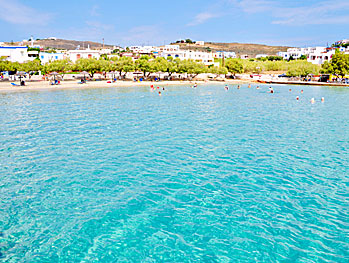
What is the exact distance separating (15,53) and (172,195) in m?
109

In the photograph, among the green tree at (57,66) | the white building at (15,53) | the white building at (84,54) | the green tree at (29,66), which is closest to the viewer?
the green tree at (29,66)

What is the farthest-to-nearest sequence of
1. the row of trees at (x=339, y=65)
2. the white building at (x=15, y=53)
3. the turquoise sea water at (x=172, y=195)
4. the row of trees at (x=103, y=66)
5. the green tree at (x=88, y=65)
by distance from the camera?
the white building at (x=15, y=53) → the row of trees at (x=339, y=65) → the green tree at (x=88, y=65) → the row of trees at (x=103, y=66) → the turquoise sea water at (x=172, y=195)

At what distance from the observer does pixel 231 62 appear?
114 meters

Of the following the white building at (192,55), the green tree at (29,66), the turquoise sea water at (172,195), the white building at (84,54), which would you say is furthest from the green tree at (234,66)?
the turquoise sea water at (172,195)

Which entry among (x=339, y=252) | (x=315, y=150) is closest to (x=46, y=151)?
(x=339, y=252)

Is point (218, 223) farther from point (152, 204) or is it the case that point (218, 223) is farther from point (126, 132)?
point (126, 132)

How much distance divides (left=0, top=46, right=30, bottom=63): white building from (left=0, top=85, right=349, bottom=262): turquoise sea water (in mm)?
87960

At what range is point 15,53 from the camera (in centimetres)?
10006

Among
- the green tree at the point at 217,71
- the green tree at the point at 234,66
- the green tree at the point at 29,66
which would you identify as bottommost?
the green tree at the point at 29,66

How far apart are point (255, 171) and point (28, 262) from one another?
11.7 m

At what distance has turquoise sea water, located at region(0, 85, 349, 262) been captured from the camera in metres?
9.24

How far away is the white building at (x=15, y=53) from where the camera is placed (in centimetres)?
9844

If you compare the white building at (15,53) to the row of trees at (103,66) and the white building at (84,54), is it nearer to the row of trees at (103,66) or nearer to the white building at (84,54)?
the white building at (84,54)

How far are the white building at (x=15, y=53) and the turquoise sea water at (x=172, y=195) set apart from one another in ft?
289
